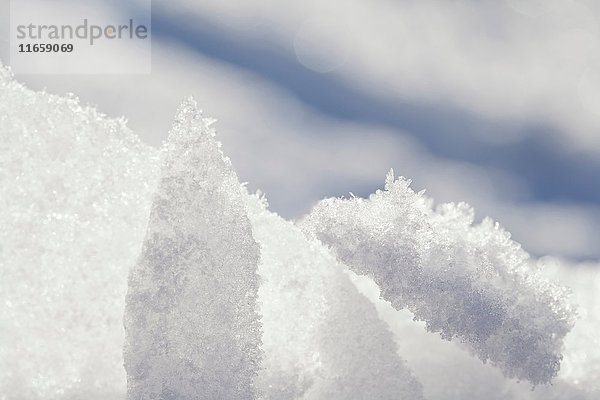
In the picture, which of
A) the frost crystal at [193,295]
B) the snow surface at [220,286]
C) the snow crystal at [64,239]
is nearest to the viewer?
the frost crystal at [193,295]

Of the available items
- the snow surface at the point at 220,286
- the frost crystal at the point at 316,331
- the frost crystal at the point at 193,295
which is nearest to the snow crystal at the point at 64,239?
the snow surface at the point at 220,286

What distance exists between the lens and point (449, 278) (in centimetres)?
607

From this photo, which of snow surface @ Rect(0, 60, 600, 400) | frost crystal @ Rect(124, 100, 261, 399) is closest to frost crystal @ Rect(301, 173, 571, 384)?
snow surface @ Rect(0, 60, 600, 400)

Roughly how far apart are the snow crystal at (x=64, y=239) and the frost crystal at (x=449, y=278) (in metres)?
2.26

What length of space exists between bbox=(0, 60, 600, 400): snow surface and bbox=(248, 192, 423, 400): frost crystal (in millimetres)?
17

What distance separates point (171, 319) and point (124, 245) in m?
1.62

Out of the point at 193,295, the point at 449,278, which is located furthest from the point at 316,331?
the point at 193,295

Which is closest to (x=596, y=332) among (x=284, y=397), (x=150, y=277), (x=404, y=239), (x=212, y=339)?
(x=404, y=239)

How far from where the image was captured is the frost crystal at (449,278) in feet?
20.0

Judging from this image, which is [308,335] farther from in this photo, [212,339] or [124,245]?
[124,245]

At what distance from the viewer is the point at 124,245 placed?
6.75 metres

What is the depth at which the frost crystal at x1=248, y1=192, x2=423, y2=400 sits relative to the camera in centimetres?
652

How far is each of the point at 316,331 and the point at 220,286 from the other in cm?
179

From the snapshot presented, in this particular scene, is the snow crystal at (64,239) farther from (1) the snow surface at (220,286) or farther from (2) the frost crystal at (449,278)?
(2) the frost crystal at (449,278)
